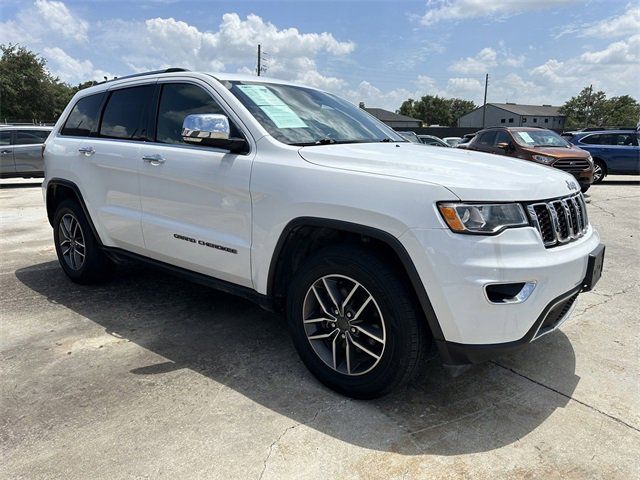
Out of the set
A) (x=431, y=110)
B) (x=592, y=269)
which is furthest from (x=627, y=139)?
(x=431, y=110)

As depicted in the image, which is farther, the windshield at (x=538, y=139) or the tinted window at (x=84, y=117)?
the windshield at (x=538, y=139)

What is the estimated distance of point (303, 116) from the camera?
3.40m

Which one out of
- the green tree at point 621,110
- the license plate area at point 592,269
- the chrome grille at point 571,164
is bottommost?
the license plate area at point 592,269

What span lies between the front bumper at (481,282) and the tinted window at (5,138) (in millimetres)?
14624

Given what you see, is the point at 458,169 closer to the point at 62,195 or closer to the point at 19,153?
the point at 62,195

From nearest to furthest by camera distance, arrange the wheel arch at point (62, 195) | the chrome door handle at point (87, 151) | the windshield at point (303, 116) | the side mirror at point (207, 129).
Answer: the side mirror at point (207, 129) → the windshield at point (303, 116) → the chrome door handle at point (87, 151) → the wheel arch at point (62, 195)

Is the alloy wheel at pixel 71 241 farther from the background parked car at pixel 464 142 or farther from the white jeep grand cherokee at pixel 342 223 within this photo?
the background parked car at pixel 464 142

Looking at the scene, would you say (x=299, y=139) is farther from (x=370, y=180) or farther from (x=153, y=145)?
(x=153, y=145)

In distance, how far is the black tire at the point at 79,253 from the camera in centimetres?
457

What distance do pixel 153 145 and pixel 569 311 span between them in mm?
3073

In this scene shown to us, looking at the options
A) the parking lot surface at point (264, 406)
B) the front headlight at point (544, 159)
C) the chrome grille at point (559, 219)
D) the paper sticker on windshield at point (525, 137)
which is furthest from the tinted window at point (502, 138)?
the chrome grille at point (559, 219)

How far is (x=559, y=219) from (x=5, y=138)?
15019 mm

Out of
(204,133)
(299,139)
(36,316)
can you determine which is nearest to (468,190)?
(299,139)

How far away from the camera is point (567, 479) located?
220cm
